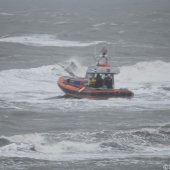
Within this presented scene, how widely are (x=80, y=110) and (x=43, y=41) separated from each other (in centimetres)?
3042

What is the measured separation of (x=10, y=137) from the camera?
74.7ft

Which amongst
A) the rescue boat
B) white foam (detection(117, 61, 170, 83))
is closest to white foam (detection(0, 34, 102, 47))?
white foam (detection(117, 61, 170, 83))

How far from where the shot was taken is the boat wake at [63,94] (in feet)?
97.8

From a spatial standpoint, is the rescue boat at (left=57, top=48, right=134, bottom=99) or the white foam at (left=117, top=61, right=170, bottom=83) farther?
the white foam at (left=117, top=61, right=170, bottom=83)

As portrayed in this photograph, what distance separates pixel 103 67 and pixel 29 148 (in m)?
11.5

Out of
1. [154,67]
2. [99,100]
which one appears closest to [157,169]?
[99,100]

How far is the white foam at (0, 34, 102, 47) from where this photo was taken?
56.2 m

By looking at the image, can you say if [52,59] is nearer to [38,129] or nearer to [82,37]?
[82,37]

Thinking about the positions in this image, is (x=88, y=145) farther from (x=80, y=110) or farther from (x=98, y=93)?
(x=98, y=93)

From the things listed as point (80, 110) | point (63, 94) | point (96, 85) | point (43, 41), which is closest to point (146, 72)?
point (63, 94)

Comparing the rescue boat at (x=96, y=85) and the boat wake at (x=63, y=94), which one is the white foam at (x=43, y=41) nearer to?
the boat wake at (x=63, y=94)

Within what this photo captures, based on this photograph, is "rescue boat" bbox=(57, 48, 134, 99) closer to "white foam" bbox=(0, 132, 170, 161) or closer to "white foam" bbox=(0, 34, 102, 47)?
"white foam" bbox=(0, 132, 170, 161)

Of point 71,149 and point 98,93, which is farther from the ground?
point 98,93

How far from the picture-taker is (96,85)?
3212 cm
